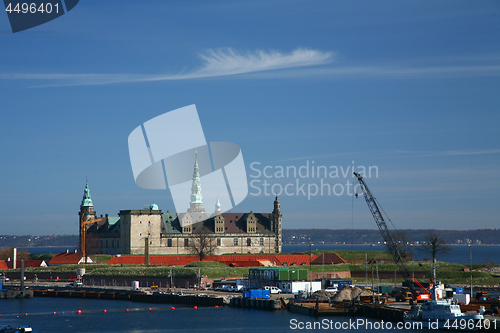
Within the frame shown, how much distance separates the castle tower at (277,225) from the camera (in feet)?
592

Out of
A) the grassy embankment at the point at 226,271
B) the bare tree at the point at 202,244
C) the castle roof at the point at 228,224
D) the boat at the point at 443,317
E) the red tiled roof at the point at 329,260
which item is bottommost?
the boat at the point at 443,317

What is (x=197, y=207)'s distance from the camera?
18662cm

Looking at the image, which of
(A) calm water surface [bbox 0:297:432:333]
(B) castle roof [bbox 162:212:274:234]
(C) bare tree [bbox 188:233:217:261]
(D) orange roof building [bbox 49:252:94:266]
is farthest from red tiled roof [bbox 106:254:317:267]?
(A) calm water surface [bbox 0:297:432:333]

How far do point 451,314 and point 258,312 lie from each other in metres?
22.4

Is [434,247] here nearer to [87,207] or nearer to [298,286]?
[298,286]

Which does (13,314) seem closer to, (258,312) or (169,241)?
(258,312)

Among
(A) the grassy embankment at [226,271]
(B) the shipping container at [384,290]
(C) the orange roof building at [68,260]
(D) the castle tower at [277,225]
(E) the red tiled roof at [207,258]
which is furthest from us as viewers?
(D) the castle tower at [277,225]

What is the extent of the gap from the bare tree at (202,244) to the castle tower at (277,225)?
1777 cm

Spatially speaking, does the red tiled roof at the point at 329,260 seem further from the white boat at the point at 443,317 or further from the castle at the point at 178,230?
the white boat at the point at 443,317

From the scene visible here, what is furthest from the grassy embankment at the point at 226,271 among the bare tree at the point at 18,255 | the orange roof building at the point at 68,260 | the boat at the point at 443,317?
the boat at the point at 443,317

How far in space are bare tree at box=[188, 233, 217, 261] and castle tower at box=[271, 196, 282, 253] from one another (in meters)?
17.8

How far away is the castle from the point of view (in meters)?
164

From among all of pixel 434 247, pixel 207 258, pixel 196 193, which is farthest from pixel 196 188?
pixel 434 247

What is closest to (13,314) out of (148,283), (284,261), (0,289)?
(0,289)
